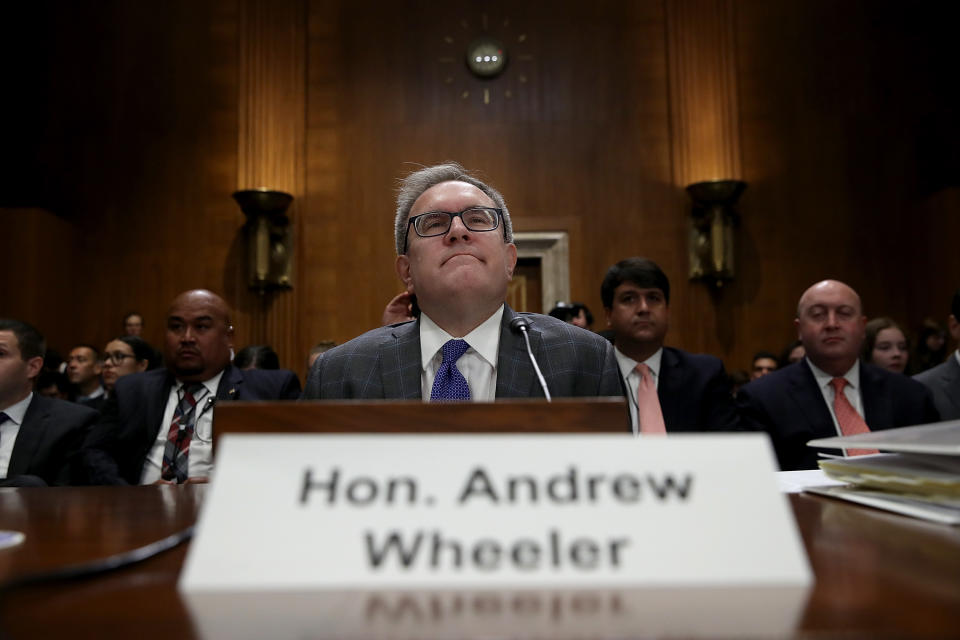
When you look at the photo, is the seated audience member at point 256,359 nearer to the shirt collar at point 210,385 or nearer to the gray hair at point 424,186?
the shirt collar at point 210,385

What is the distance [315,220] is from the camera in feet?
20.3

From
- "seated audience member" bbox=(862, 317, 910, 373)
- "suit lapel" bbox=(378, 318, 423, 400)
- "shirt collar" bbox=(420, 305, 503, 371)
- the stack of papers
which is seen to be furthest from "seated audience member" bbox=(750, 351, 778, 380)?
the stack of papers

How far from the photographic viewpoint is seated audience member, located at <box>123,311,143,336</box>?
5988mm

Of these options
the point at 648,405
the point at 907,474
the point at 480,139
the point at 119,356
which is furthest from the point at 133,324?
the point at 907,474

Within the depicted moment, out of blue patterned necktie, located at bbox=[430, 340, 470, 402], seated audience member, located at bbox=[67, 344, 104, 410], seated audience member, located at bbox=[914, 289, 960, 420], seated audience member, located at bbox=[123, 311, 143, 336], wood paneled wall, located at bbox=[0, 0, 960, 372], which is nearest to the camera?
blue patterned necktie, located at bbox=[430, 340, 470, 402]

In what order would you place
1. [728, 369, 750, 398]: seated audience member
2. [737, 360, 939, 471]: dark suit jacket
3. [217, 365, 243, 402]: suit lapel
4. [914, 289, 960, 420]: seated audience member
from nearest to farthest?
[737, 360, 939, 471]: dark suit jacket < [914, 289, 960, 420]: seated audience member < [217, 365, 243, 402]: suit lapel < [728, 369, 750, 398]: seated audience member

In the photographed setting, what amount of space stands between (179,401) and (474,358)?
1968 millimetres

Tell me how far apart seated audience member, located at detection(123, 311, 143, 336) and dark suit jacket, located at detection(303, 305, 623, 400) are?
478 cm

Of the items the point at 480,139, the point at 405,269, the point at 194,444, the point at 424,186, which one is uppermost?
the point at 480,139

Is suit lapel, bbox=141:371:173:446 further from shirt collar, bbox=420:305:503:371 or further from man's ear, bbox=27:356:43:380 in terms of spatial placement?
shirt collar, bbox=420:305:503:371

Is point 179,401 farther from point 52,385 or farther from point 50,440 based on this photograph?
point 52,385

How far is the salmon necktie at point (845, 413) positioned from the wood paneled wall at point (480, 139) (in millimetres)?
2991

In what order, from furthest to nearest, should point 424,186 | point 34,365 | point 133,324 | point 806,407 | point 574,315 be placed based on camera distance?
point 133,324 → point 574,315 → point 34,365 → point 806,407 → point 424,186

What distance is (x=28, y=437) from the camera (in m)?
2.88
